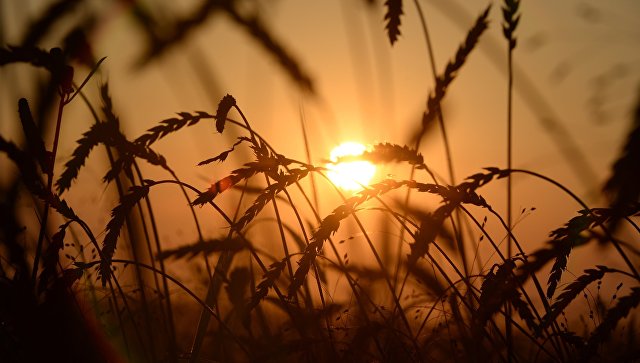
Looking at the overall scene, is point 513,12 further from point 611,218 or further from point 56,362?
point 56,362

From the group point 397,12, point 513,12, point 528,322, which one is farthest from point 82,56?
point 528,322

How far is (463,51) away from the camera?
1.64m

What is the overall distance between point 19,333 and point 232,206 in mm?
1024

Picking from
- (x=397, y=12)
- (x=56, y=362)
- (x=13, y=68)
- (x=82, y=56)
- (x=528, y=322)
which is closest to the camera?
(x=56, y=362)

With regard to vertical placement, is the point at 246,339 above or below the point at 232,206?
below

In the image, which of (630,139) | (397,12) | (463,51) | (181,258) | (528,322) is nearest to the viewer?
(528,322)

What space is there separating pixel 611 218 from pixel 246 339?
0.85 m

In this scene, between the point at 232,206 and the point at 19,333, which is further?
the point at 232,206

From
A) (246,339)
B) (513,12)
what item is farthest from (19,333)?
(513,12)

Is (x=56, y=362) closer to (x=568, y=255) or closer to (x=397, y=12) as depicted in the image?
(x=568, y=255)

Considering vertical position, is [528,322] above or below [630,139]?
below

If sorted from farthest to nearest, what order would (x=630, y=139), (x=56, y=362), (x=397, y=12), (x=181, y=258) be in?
(x=181, y=258), (x=397, y=12), (x=630, y=139), (x=56, y=362)

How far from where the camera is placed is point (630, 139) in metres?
1.37

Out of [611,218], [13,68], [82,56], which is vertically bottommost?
[611,218]
